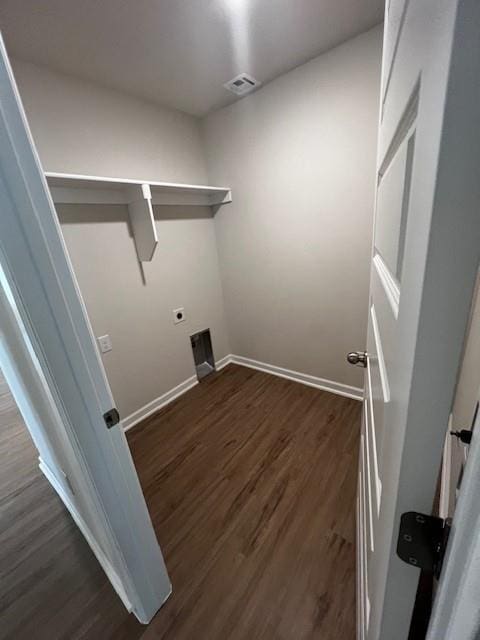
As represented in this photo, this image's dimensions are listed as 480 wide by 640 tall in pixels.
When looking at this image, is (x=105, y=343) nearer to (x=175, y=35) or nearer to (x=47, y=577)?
(x=47, y=577)

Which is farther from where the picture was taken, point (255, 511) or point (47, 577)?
point (255, 511)

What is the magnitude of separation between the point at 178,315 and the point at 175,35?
1.77 m

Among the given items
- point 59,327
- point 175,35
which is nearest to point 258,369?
point 59,327

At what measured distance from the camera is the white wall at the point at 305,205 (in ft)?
5.37

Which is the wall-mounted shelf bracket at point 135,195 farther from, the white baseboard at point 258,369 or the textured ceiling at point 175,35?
the white baseboard at point 258,369

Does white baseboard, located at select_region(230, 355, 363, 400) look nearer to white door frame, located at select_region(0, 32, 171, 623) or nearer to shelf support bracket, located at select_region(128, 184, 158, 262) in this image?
shelf support bracket, located at select_region(128, 184, 158, 262)

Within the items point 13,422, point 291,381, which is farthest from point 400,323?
point 13,422

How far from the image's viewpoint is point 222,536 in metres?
1.31

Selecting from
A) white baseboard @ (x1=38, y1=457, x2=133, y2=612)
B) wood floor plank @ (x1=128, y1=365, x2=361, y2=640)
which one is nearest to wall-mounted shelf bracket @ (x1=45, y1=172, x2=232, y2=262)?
wood floor plank @ (x1=128, y1=365, x2=361, y2=640)

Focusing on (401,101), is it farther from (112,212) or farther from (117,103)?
(117,103)

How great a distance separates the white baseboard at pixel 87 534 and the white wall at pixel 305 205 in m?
1.83

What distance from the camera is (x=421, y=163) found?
11.0 inches

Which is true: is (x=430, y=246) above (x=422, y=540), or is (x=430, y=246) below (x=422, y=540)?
above

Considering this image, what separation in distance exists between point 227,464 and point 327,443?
69 cm
